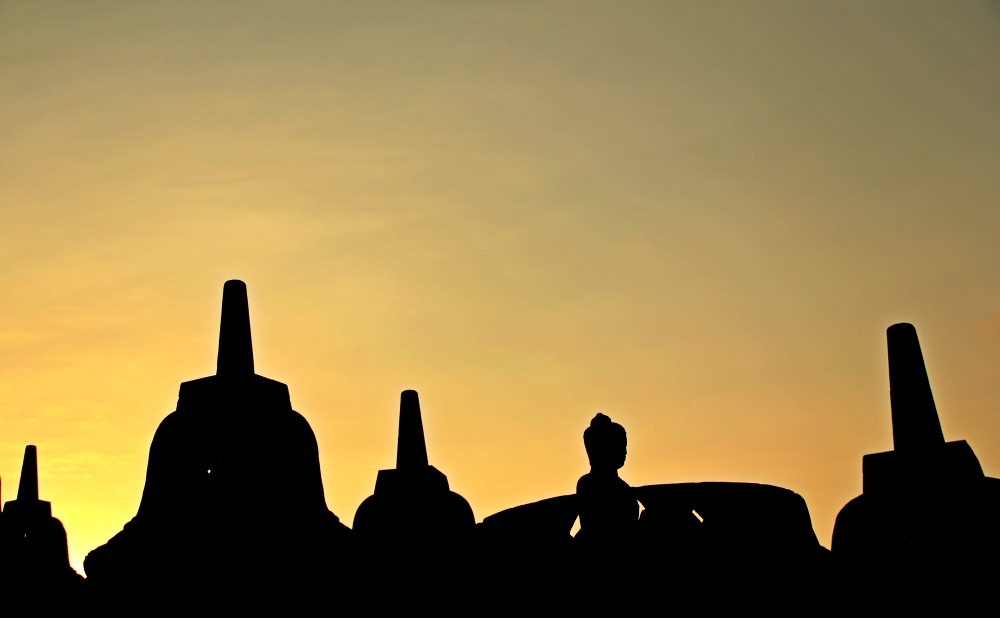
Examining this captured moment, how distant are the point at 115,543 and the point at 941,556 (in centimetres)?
774

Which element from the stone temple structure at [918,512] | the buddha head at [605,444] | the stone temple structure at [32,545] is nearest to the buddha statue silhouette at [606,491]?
the buddha head at [605,444]

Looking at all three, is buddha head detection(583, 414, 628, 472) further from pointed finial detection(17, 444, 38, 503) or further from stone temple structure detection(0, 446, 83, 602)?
pointed finial detection(17, 444, 38, 503)

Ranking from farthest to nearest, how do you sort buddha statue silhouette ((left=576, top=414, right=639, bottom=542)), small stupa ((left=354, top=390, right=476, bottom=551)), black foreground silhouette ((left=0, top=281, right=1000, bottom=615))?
small stupa ((left=354, top=390, right=476, bottom=551)) → buddha statue silhouette ((left=576, top=414, right=639, bottom=542)) → black foreground silhouette ((left=0, top=281, right=1000, bottom=615))

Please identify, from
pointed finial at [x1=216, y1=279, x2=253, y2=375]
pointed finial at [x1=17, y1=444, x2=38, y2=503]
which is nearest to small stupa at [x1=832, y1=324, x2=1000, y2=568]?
pointed finial at [x1=216, y1=279, x2=253, y2=375]

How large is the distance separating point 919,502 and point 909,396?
1067 millimetres

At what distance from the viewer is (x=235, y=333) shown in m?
10.1

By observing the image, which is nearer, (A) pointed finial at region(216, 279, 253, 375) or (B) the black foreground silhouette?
(B) the black foreground silhouette

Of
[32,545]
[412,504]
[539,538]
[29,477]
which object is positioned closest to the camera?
[539,538]

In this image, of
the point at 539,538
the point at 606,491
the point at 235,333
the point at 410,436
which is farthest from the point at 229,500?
the point at 606,491

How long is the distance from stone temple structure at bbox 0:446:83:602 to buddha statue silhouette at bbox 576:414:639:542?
22.5 feet

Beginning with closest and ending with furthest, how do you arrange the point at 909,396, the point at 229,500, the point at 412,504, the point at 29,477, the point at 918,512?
the point at 918,512 < the point at 909,396 < the point at 229,500 < the point at 412,504 < the point at 29,477

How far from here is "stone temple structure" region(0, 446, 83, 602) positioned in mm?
12352

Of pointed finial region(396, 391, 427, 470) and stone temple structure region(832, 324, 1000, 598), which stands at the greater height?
pointed finial region(396, 391, 427, 470)

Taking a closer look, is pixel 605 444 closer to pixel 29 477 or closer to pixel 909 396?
pixel 909 396
